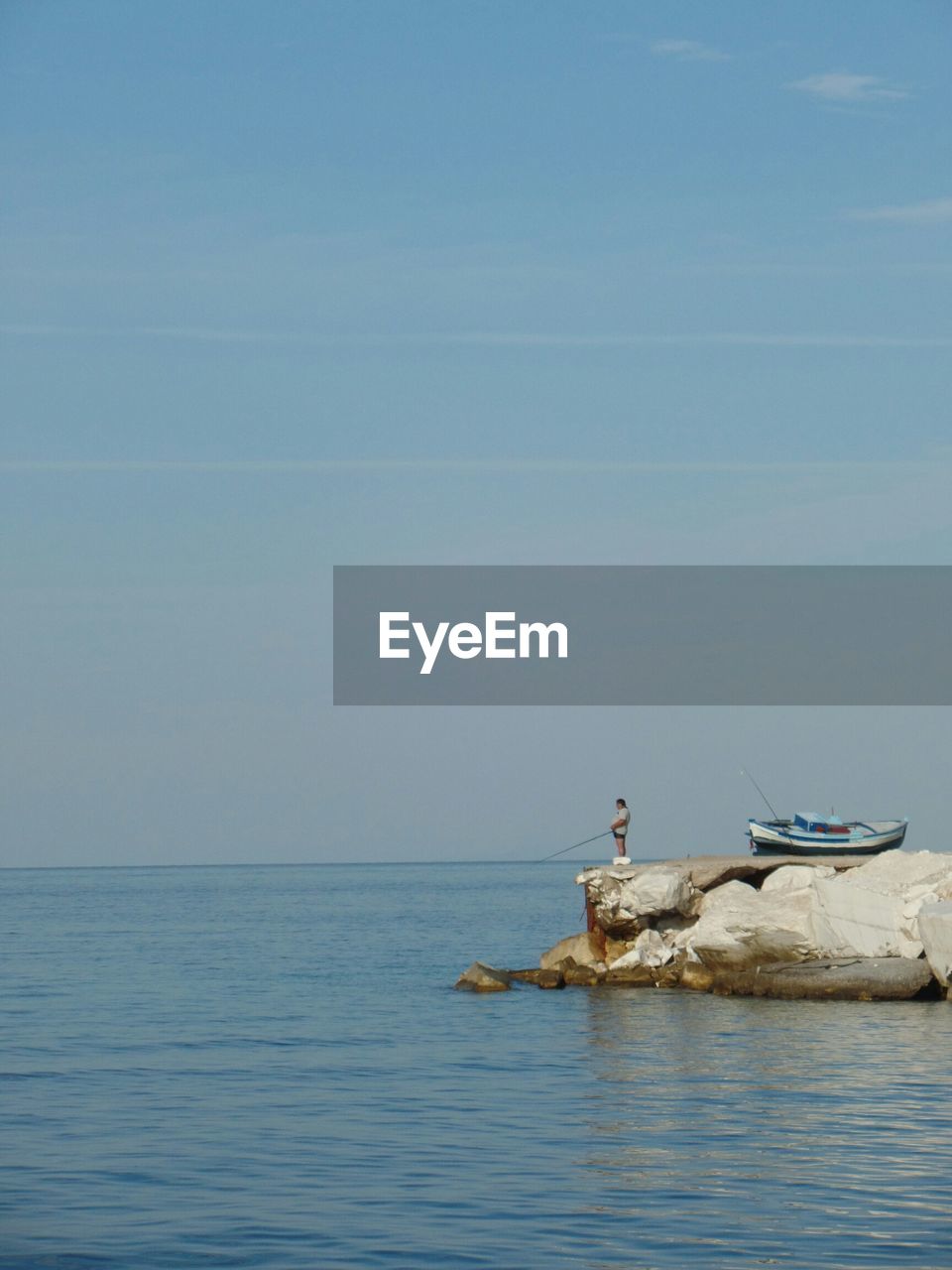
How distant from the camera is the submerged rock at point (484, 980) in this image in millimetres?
35406

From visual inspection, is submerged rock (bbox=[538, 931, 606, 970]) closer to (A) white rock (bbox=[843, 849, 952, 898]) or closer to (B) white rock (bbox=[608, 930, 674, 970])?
(B) white rock (bbox=[608, 930, 674, 970])

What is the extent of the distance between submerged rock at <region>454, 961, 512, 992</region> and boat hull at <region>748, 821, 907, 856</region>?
9151mm

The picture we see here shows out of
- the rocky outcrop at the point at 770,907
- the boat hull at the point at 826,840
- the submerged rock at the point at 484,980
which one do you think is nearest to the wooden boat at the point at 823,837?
the boat hull at the point at 826,840

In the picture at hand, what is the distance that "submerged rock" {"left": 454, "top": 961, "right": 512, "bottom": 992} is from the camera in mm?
35406

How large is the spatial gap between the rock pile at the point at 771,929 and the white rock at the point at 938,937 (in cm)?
3

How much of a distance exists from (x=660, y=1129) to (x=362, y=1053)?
8.74 m

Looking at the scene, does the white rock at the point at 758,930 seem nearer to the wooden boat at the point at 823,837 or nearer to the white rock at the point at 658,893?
the white rock at the point at 658,893

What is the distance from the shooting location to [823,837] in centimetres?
4184

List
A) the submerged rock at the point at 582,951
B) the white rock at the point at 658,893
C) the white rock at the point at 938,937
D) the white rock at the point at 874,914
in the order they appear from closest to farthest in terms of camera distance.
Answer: the white rock at the point at 938,937
the white rock at the point at 874,914
the white rock at the point at 658,893
the submerged rock at the point at 582,951

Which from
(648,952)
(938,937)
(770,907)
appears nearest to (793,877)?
(770,907)

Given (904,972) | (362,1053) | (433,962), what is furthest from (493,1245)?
(433,962)

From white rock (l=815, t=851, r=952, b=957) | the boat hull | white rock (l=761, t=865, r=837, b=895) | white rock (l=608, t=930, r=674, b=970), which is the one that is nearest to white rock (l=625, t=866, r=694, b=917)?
white rock (l=608, t=930, r=674, b=970)

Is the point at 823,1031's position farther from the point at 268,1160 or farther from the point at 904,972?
the point at 268,1160

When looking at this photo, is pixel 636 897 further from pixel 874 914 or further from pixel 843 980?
pixel 874 914
